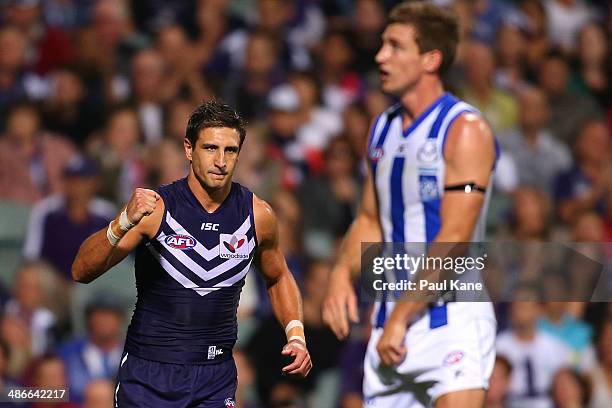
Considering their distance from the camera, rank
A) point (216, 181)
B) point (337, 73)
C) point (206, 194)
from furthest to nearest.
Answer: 1. point (337, 73)
2. point (206, 194)
3. point (216, 181)

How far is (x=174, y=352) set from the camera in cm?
492

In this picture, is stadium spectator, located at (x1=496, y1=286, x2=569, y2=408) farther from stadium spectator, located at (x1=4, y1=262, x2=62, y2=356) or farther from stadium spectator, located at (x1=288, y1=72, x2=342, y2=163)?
stadium spectator, located at (x1=4, y1=262, x2=62, y2=356)

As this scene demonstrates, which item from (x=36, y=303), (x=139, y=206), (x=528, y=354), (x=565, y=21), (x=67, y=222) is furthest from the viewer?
(x=565, y=21)

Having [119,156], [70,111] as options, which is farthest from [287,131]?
Result: [70,111]

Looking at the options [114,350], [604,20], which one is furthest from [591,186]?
[114,350]

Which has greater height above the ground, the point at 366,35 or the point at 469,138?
the point at 366,35

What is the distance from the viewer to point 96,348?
8211mm

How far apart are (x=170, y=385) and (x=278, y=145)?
561cm

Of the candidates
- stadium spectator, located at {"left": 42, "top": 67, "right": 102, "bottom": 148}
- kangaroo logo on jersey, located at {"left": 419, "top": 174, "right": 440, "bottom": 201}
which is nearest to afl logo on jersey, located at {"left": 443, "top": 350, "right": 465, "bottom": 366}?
kangaroo logo on jersey, located at {"left": 419, "top": 174, "right": 440, "bottom": 201}

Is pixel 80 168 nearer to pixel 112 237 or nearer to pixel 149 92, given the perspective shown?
pixel 149 92

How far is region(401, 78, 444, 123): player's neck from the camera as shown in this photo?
5.80m

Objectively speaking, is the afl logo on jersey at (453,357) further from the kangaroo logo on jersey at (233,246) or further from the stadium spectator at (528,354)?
the stadium spectator at (528,354)

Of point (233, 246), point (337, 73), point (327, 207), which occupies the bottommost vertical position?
point (233, 246)

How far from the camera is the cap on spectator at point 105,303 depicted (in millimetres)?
8336
